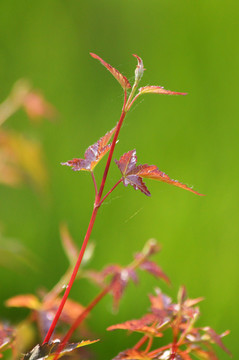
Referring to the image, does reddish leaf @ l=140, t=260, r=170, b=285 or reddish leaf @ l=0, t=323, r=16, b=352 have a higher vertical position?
reddish leaf @ l=140, t=260, r=170, b=285

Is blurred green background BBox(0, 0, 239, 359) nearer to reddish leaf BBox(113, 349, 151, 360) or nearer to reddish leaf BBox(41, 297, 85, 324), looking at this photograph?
reddish leaf BBox(41, 297, 85, 324)

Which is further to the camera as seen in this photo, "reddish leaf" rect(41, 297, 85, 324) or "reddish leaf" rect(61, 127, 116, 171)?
"reddish leaf" rect(41, 297, 85, 324)

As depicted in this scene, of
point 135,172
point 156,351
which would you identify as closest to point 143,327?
point 156,351

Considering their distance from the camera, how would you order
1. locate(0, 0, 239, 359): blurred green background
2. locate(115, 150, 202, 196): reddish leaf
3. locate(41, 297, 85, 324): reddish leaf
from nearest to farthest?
locate(115, 150, 202, 196): reddish leaf < locate(41, 297, 85, 324): reddish leaf < locate(0, 0, 239, 359): blurred green background

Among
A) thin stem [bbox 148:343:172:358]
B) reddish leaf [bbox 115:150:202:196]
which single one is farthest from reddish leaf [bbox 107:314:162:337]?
reddish leaf [bbox 115:150:202:196]

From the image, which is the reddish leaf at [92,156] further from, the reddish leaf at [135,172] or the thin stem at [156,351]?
the thin stem at [156,351]

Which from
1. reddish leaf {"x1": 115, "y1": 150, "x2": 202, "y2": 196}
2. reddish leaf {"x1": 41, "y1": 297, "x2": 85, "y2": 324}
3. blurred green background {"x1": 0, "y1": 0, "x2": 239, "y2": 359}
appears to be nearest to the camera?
reddish leaf {"x1": 115, "y1": 150, "x2": 202, "y2": 196}

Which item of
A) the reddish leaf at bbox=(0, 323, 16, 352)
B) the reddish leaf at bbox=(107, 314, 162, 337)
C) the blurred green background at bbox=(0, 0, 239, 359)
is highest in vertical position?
the blurred green background at bbox=(0, 0, 239, 359)

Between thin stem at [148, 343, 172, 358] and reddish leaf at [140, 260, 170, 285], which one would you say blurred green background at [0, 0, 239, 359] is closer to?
reddish leaf at [140, 260, 170, 285]
